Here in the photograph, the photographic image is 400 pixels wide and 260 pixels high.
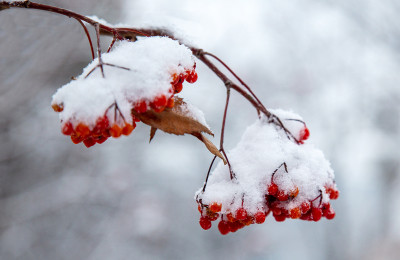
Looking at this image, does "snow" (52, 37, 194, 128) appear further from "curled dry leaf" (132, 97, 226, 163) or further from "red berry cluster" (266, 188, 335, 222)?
"red berry cluster" (266, 188, 335, 222)

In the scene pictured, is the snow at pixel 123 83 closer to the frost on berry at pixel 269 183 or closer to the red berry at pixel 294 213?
the frost on berry at pixel 269 183

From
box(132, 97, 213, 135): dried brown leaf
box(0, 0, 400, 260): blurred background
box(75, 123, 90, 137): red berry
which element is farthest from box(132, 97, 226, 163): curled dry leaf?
box(0, 0, 400, 260): blurred background

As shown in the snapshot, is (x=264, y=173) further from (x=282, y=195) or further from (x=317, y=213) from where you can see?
(x=317, y=213)

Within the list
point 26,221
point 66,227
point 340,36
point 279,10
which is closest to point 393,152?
point 340,36

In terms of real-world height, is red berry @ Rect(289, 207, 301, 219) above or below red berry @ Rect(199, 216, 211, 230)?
above

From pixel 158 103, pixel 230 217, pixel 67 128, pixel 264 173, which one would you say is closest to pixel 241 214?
pixel 230 217

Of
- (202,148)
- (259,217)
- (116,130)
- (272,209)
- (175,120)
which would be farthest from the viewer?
(202,148)

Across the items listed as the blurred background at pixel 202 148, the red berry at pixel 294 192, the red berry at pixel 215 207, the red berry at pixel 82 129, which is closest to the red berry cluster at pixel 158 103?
the red berry at pixel 82 129
